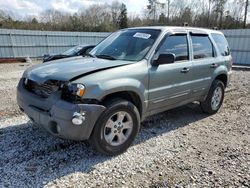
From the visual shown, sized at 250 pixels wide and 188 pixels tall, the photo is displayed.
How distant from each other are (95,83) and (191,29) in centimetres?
267

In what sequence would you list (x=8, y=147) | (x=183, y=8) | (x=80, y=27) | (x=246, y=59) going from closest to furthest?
(x=8, y=147) < (x=246, y=59) < (x=80, y=27) < (x=183, y=8)

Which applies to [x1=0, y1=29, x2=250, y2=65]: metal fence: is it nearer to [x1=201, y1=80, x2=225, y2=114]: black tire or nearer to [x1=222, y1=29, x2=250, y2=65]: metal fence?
[x1=222, y1=29, x2=250, y2=65]: metal fence

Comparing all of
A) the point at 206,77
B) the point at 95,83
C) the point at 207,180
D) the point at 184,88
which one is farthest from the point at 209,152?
the point at 95,83

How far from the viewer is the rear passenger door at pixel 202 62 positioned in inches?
182

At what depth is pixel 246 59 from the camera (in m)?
17.2

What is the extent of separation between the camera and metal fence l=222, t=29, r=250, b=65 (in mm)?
17125

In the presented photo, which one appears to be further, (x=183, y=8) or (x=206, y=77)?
(x=183, y=8)

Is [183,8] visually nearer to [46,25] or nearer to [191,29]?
[46,25]

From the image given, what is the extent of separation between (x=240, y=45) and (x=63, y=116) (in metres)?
17.8

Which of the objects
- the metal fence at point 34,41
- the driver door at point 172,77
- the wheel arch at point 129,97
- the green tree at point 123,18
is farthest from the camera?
the green tree at point 123,18

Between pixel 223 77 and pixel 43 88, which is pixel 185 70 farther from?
pixel 43 88

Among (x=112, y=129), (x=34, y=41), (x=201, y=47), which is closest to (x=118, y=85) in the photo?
(x=112, y=129)

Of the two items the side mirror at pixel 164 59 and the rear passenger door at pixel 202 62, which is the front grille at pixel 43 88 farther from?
the rear passenger door at pixel 202 62

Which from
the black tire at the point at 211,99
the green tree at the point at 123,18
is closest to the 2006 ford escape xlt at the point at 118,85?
the black tire at the point at 211,99
